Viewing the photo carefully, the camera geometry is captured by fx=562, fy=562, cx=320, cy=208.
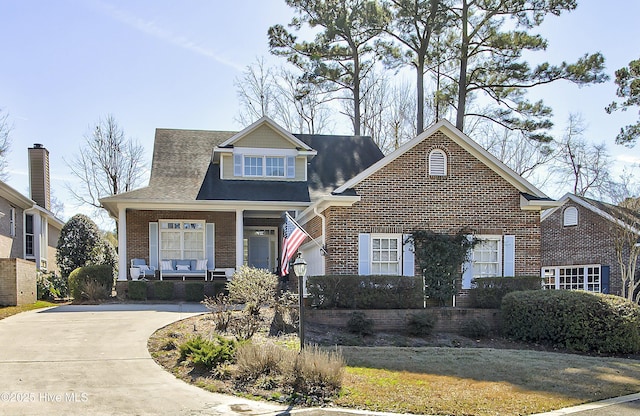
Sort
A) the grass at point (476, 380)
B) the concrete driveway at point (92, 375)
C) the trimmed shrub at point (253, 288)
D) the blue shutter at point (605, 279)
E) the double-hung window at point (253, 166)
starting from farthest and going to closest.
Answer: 1. the blue shutter at point (605, 279)
2. the double-hung window at point (253, 166)
3. the trimmed shrub at point (253, 288)
4. the grass at point (476, 380)
5. the concrete driveway at point (92, 375)

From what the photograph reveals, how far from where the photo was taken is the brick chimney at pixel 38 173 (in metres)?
26.1

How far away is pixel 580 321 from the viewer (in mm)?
13305

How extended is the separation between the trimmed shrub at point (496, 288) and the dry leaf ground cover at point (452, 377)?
2.94 m

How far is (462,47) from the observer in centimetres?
2825

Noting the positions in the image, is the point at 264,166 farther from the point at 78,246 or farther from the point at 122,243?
the point at 78,246

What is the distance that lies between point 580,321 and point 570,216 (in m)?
12.8

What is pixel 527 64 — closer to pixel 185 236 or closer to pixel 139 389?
pixel 185 236

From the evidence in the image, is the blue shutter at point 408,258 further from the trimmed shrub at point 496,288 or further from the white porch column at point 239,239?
the white porch column at point 239,239

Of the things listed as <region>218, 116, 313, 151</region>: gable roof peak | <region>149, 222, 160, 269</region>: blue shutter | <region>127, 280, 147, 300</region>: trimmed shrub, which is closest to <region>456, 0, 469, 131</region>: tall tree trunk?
<region>218, 116, 313, 151</region>: gable roof peak

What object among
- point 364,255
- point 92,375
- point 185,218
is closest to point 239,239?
point 185,218

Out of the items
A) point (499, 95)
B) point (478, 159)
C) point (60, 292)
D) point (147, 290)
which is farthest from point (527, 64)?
point (60, 292)

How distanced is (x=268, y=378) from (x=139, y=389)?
75.8 inches

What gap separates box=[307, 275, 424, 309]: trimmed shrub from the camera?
47.1ft

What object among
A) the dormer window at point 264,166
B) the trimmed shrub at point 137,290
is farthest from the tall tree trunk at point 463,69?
the trimmed shrub at point 137,290
